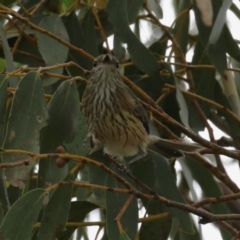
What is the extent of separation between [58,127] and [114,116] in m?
0.78

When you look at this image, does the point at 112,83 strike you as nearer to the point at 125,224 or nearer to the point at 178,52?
the point at 178,52

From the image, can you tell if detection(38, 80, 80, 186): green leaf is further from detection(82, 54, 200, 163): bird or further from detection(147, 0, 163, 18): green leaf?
detection(147, 0, 163, 18): green leaf

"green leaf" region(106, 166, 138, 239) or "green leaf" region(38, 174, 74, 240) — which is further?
"green leaf" region(106, 166, 138, 239)

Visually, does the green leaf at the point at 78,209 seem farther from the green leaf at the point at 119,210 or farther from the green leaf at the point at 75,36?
the green leaf at the point at 75,36

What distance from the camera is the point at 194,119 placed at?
390 cm

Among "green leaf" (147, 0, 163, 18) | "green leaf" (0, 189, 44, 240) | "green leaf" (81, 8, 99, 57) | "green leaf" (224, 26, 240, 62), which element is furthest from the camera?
"green leaf" (81, 8, 99, 57)

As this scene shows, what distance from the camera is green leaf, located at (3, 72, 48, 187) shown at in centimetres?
273

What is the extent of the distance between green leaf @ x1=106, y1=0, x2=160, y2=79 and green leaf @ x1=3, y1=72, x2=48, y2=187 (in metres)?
0.71

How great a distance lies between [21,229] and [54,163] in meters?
0.43

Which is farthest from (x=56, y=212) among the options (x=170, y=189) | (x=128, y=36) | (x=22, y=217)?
(x=128, y=36)

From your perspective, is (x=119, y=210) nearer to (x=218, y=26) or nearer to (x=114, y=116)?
(x=114, y=116)

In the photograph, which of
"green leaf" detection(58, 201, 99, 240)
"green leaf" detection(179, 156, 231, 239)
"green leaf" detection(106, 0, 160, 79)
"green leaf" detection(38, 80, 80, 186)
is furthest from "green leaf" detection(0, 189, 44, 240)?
→ "green leaf" detection(179, 156, 231, 239)

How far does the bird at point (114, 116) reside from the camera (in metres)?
3.69

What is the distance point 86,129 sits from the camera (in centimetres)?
298
